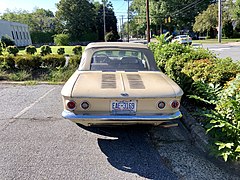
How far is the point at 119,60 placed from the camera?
441 centimetres

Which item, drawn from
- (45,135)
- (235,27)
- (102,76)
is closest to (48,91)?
(45,135)

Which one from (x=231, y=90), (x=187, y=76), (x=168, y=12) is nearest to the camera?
(x=231, y=90)

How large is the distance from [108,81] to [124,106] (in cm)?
62

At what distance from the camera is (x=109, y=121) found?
9.98 feet

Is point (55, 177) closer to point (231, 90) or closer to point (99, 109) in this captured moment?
point (99, 109)

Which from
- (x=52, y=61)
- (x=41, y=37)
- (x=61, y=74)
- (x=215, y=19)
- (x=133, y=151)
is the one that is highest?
(x=215, y=19)

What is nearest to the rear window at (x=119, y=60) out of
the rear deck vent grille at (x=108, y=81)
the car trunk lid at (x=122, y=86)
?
the car trunk lid at (x=122, y=86)

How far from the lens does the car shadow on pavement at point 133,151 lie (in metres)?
2.81

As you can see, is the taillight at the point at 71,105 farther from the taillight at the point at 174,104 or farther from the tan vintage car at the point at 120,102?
the taillight at the point at 174,104

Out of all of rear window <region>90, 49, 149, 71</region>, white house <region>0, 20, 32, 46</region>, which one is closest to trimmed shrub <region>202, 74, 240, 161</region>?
rear window <region>90, 49, 149, 71</region>

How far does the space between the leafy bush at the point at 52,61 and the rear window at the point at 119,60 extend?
19.2ft

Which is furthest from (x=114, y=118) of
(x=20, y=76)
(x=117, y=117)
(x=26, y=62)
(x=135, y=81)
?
(x=26, y=62)

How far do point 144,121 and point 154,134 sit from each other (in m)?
0.93

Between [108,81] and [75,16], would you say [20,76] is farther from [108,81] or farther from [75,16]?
[75,16]
